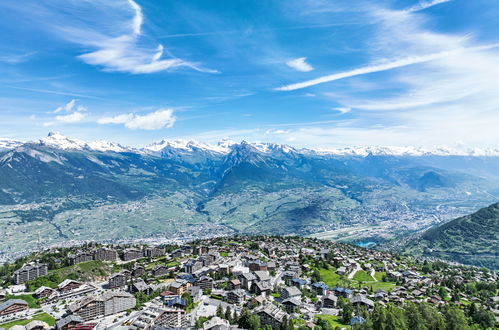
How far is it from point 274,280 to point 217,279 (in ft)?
51.4

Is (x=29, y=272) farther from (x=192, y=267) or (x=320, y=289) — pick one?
(x=320, y=289)

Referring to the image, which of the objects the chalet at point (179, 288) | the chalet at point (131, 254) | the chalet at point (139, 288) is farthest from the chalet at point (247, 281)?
the chalet at point (131, 254)

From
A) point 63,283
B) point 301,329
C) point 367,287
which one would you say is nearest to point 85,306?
point 63,283

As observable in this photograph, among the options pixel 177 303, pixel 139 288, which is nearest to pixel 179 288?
A: pixel 177 303

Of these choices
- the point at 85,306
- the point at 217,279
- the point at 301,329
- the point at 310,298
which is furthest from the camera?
the point at 217,279

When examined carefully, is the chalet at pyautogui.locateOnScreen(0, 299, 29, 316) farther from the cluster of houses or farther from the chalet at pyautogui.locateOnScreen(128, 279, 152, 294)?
the chalet at pyautogui.locateOnScreen(128, 279, 152, 294)

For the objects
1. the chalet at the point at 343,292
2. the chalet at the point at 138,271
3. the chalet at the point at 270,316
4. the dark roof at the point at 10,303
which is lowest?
the chalet at the point at 343,292

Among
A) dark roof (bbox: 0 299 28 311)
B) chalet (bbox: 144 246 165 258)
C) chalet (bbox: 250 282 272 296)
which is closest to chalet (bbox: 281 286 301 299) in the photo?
chalet (bbox: 250 282 272 296)

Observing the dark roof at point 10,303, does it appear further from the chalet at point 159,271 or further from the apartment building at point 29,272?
the chalet at point 159,271

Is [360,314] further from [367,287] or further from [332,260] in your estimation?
[332,260]

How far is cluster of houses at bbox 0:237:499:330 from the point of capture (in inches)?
2562

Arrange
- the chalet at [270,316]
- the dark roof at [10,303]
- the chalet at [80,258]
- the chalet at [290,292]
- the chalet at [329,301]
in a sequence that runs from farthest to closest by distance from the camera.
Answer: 1. the chalet at [80,258]
2. the chalet at [290,292]
3. the chalet at [329,301]
4. the dark roof at [10,303]
5. the chalet at [270,316]

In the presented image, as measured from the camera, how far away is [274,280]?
93625mm

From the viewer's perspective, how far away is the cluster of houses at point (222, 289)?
6506 cm
